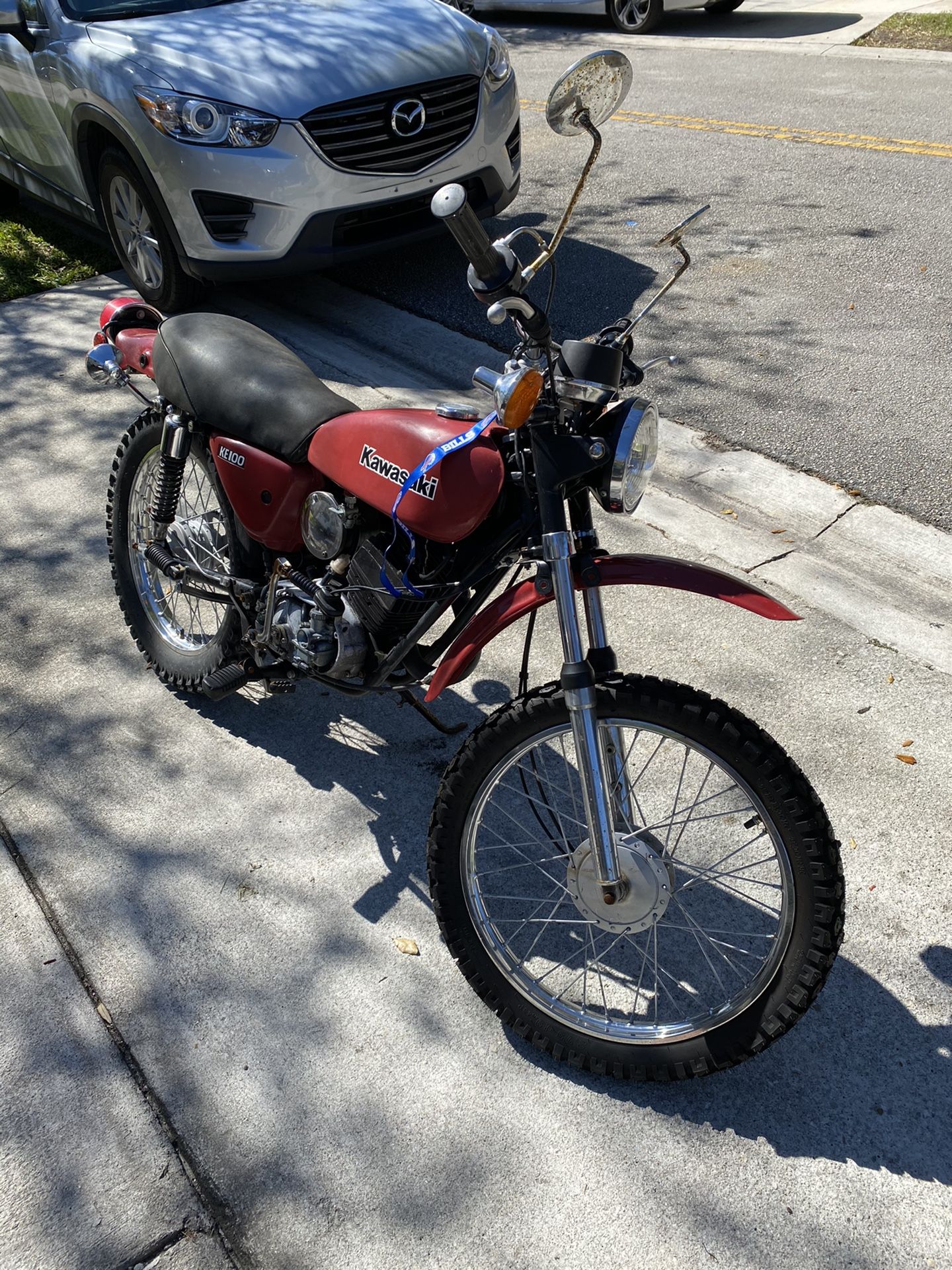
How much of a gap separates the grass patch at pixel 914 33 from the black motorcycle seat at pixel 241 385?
1022cm

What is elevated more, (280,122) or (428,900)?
(280,122)

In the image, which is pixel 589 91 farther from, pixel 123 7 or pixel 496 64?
pixel 123 7

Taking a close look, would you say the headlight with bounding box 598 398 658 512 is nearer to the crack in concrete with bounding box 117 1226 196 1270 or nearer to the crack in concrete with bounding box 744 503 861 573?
the crack in concrete with bounding box 117 1226 196 1270

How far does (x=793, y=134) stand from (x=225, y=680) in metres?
7.39

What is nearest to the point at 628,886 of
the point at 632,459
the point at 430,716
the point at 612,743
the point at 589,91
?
the point at 612,743

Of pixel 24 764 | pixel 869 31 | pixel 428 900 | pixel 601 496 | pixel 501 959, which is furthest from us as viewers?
pixel 869 31

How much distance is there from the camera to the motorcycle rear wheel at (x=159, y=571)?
137 inches

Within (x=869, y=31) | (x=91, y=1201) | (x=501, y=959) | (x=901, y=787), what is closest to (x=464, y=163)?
(x=901, y=787)

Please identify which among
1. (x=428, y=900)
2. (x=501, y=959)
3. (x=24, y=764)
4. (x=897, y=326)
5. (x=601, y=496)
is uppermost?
(x=601, y=496)

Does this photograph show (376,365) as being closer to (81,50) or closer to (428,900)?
(81,50)

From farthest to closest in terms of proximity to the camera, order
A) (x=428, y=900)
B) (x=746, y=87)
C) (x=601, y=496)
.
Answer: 1. (x=746, y=87)
2. (x=428, y=900)
3. (x=601, y=496)

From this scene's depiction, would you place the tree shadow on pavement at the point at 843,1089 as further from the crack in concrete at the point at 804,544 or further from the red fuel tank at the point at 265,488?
the crack in concrete at the point at 804,544

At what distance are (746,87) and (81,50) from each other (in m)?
6.39

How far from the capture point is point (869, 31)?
11.9 m
